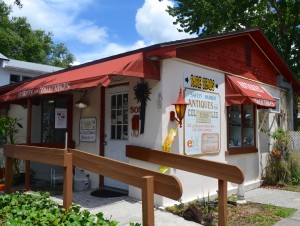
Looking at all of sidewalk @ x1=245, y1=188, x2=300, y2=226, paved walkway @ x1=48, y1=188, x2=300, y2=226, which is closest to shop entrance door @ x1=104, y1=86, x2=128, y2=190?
paved walkway @ x1=48, y1=188, x2=300, y2=226

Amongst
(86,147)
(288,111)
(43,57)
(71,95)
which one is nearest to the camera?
(86,147)

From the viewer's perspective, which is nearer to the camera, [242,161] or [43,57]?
[242,161]

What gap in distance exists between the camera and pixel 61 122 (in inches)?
329

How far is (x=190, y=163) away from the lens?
527 centimetres

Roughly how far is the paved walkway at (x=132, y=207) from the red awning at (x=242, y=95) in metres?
2.35

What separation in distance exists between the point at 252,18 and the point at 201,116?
1351cm

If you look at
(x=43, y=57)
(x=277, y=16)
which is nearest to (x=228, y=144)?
(x=277, y=16)

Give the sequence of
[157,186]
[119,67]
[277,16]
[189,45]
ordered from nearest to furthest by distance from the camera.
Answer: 1. [157,186]
2. [119,67]
3. [189,45]
4. [277,16]

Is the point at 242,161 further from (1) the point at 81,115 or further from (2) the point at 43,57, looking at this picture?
(2) the point at 43,57

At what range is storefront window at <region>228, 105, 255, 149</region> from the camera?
8559 millimetres

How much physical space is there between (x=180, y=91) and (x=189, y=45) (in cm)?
124

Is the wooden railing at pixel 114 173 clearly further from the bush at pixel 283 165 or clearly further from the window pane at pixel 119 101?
the bush at pixel 283 165

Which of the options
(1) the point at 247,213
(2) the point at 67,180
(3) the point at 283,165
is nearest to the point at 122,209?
(2) the point at 67,180

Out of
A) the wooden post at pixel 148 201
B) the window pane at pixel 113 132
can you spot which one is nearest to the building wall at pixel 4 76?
the window pane at pixel 113 132
